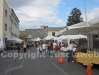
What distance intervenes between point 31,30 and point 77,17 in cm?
5621

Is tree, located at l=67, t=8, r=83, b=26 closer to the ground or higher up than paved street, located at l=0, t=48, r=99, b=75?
higher up

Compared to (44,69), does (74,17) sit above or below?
above

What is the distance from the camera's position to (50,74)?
35.5ft

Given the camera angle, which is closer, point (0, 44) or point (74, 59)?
point (74, 59)

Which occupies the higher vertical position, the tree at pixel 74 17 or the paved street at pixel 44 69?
the tree at pixel 74 17

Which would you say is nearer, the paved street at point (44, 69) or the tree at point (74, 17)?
the paved street at point (44, 69)

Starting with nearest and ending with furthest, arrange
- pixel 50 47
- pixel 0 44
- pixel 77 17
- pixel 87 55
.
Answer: pixel 87 55, pixel 50 47, pixel 0 44, pixel 77 17

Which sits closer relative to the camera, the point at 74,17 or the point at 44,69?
the point at 44,69

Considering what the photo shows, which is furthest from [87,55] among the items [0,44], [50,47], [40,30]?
[40,30]

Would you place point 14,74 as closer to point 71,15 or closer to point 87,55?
point 87,55

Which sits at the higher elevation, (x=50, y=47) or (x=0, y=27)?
(x=0, y=27)

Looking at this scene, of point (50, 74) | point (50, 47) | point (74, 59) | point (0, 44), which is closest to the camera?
point (50, 74)

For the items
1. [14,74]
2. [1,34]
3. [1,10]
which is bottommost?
[14,74]

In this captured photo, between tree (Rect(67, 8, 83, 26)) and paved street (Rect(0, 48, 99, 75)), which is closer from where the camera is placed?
paved street (Rect(0, 48, 99, 75))
